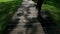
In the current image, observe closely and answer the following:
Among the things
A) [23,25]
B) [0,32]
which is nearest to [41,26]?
[23,25]

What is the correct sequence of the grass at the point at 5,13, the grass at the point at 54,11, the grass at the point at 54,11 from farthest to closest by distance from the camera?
the grass at the point at 54,11 → the grass at the point at 54,11 → the grass at the point at 5,13

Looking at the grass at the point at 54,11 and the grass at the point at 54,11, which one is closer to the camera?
the grass at the point at 54,11

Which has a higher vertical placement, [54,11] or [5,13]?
[5,13]

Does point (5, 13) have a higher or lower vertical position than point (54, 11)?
higher

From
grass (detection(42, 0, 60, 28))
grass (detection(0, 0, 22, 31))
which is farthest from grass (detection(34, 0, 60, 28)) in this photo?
grass (detection(0, 0, 22, 31))

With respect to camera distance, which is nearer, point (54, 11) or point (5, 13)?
point (5, 13)

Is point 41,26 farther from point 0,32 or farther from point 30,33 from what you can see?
point 0,32

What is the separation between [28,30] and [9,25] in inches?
56.9

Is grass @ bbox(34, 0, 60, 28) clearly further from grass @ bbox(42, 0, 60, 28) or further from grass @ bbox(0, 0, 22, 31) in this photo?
grass @ bbox(0, 0, 22, 31)

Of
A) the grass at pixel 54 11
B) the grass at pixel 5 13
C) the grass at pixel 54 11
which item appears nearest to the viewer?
the grass at pixel 5 13

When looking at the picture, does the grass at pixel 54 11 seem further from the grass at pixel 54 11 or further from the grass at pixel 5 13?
the grass at pixel 5 13

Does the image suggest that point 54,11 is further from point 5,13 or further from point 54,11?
point 5,13

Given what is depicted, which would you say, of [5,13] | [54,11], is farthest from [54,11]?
[5,13]

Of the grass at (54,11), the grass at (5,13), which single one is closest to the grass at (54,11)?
the grass at (54,11)
